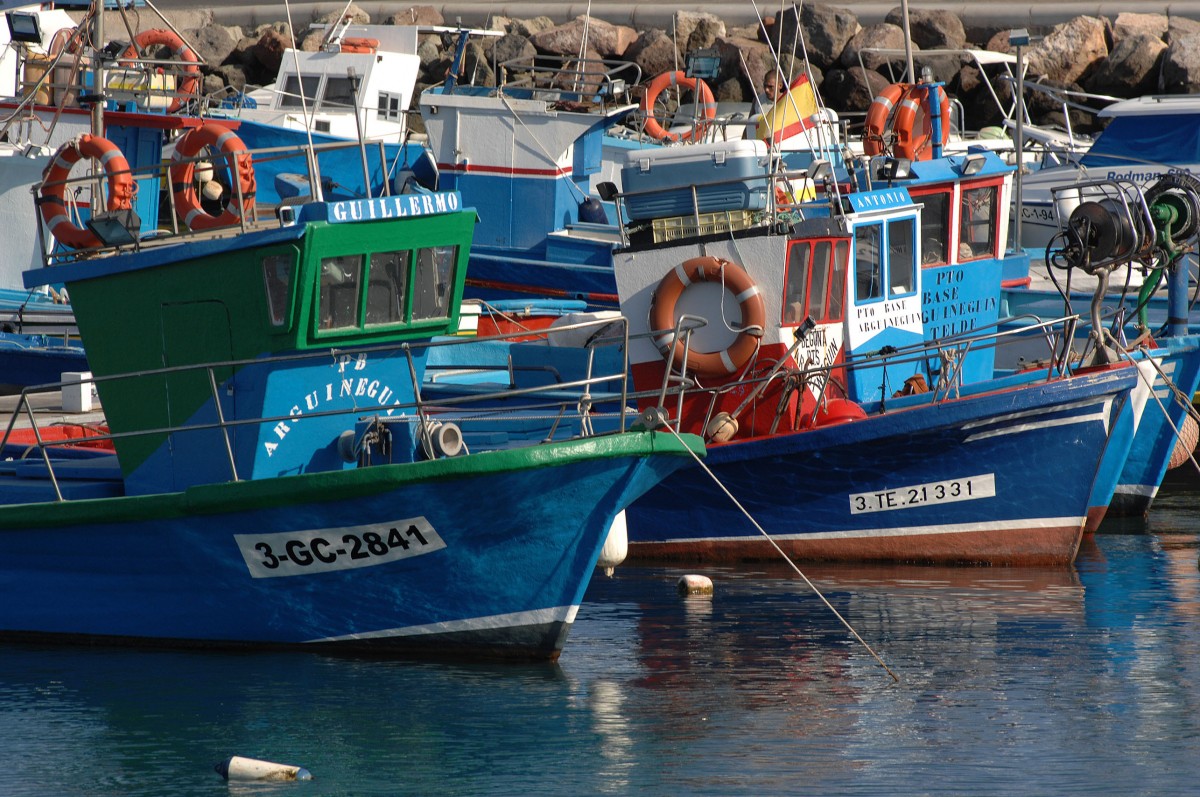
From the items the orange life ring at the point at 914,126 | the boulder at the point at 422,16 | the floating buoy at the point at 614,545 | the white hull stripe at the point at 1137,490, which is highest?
the boulder at the point at 422,16

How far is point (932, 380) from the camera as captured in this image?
48.6 feet

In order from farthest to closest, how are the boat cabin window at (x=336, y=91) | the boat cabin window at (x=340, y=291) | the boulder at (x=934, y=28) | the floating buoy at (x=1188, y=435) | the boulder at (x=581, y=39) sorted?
the boulder at (x=581, y=39)
the boulder at (x=934, y=28)
the boat cabin window at (x=336, y=91)
the floating buoy at (x=1188, y=435)
the boat cabin window at (x=340, y=291)

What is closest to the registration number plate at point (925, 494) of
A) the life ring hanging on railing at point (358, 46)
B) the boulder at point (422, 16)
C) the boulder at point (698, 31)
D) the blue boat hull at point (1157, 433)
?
the blue boat hull at point (1157, 433)

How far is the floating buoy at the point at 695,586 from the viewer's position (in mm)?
12391

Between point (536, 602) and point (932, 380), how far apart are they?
19.6 feet

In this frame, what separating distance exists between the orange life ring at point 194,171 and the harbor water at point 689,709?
2758 millimetres

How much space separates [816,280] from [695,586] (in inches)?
104

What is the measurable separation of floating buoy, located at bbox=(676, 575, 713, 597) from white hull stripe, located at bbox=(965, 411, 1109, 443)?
2277 mm

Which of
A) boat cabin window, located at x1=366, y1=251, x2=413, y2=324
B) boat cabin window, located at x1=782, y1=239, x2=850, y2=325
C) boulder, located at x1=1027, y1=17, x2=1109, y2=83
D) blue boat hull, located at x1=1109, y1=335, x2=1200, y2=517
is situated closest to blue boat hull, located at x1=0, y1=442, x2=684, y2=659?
boat cabin window, located at x1=366, y1=251, x2=413, y2=324

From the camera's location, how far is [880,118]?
17.2 m

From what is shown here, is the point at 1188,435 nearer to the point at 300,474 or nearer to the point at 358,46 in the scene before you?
the point at 300,474

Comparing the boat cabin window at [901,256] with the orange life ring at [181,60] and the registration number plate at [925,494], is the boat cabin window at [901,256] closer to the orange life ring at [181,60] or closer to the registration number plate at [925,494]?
the registration number plate at [925,494]

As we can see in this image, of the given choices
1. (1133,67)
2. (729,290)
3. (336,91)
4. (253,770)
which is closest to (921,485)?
(729,290)

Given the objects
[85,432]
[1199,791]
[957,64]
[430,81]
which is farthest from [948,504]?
[430,81]
